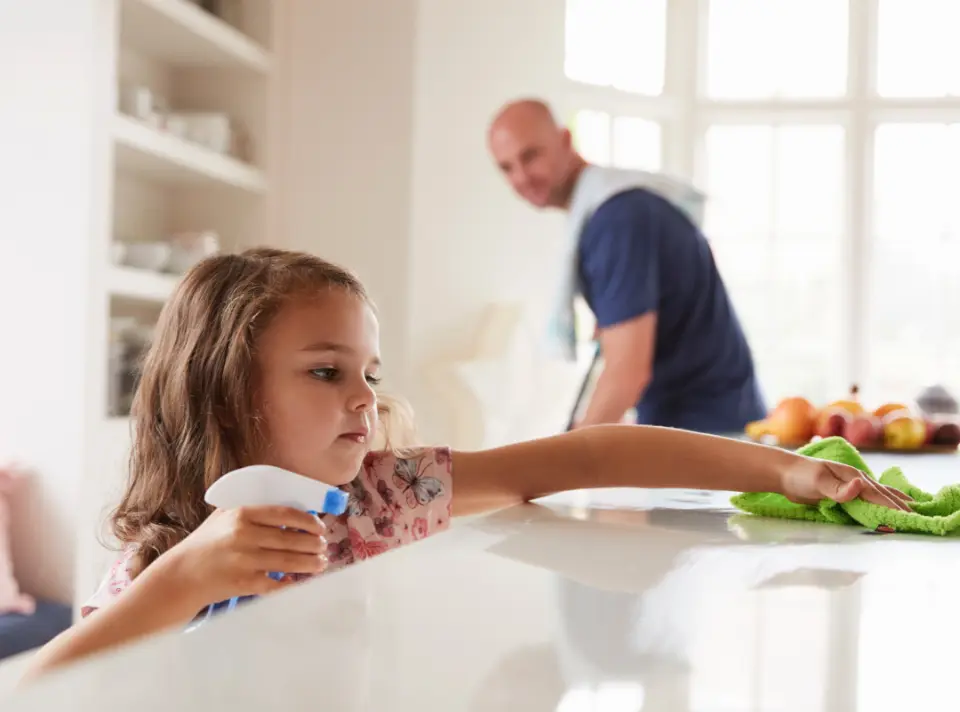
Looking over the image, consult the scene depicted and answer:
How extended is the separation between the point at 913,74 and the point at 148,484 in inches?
148

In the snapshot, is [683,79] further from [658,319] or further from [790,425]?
[790,425]

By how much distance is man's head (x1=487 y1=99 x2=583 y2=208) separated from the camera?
225cm

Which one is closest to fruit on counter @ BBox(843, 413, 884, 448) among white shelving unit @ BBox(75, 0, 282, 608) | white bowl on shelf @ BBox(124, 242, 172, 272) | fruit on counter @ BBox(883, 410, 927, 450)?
fruit on counter @ BBox(883, 410, 927, 450)

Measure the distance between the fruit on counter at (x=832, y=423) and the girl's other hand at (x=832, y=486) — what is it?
0.85 metres

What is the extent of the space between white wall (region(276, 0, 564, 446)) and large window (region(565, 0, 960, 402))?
19.4 inches

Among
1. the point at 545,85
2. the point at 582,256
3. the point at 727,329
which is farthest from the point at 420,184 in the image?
the point at 727,329

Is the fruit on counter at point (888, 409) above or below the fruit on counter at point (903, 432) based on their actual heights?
above

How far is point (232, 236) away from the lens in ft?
11.8

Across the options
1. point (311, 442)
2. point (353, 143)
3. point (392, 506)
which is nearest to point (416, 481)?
point (392, 506)

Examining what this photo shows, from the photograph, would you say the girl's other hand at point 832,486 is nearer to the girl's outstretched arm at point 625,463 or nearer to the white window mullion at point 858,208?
the girl's outstretched arm at point 625,463

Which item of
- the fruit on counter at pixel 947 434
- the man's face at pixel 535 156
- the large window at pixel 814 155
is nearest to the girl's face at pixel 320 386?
the fruit on counter at pixel 947 434

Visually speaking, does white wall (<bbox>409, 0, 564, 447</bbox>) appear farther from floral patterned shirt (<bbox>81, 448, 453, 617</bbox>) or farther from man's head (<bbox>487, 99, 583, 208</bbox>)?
floral patterned shirt (<bbox>81, 448, 453, 617</bbox>)

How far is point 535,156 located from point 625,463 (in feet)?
4.72

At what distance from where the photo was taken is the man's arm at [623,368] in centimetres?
185
